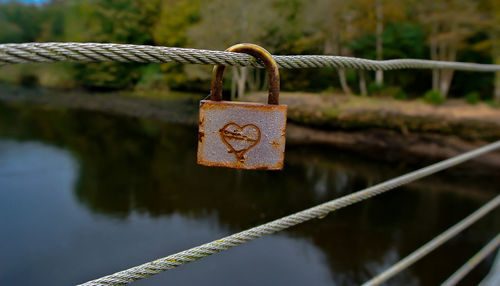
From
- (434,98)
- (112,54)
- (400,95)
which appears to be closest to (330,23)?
(400,95)

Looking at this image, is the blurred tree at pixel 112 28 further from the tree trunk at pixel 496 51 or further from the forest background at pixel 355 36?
the tree trunk at pixel 496 51

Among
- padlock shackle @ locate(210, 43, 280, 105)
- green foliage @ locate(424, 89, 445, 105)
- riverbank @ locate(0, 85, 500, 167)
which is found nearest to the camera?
padlock shackle @ locate(210, 43, 280, 105)

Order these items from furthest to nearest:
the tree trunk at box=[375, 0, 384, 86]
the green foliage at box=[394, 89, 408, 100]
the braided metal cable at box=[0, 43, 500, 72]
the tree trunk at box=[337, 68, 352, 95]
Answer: the tree trunk at box=[337, 68, 352, 95], the tree trunk at box=[375, 0, 384, 86], the green foliage at box=[394, 89, 408, 100], the braided metal cable at box=[0, 43, 500, 72]

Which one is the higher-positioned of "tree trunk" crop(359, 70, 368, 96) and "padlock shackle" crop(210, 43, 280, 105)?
"tree trunk" crop(359, 70, 368, 96)

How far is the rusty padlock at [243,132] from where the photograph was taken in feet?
2.25

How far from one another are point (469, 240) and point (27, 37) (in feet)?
82.4

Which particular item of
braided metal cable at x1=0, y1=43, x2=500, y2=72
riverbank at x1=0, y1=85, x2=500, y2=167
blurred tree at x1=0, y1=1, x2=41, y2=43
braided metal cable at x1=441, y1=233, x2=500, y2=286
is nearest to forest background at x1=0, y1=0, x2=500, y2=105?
riverbank at x1=0, y1=85, x2=500, y2=167

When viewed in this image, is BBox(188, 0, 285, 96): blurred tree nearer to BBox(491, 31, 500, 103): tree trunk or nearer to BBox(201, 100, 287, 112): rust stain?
BBox(491, 31, 500, 103): tree trunk

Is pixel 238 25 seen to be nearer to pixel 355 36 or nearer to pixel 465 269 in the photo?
pixel 355 36

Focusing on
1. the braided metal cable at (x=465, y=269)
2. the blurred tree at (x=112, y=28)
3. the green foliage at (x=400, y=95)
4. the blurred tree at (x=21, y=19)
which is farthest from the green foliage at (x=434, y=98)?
the blurred tree at (x=21, y=19)

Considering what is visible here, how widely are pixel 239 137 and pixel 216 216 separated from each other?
630 cm

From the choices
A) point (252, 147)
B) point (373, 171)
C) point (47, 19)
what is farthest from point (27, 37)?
point (252, 147)

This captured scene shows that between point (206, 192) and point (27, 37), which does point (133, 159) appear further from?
point (27, 37)

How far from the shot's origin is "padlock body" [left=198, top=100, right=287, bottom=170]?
69 centimetres
